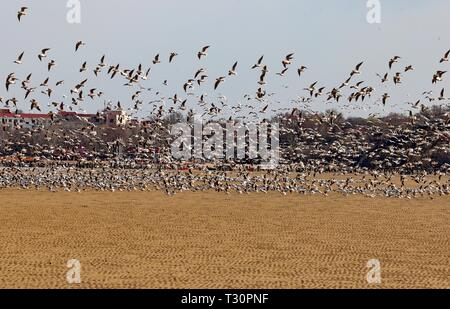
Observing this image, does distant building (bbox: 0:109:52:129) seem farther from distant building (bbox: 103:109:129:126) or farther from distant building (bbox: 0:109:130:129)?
distant building (bbox: 103:109:129:126)

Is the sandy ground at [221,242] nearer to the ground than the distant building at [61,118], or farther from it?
nearer to the ground

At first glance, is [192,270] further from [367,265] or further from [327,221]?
[327,221]

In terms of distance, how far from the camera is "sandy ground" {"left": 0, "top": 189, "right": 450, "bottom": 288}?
18.2 m

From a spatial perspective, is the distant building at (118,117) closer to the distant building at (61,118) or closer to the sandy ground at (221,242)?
the distant building at (61,118)

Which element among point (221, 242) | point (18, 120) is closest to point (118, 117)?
point (221, 242)

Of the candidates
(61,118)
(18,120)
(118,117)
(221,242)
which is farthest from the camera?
(18,120)

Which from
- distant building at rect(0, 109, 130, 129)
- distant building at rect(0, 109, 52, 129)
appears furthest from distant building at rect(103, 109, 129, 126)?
distant building at rect(0, 109, 52, 129)

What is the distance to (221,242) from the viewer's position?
988 inches

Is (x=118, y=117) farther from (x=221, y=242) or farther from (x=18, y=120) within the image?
(x=18, y=120)

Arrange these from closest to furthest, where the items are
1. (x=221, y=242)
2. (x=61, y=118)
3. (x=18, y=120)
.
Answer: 1. (x=221, y=242)
2. (x=61, y=118)
3. (x=18, y=120)

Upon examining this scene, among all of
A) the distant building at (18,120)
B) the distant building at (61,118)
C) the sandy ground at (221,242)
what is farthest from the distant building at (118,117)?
the sandy ground at (221,242)

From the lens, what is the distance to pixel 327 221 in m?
32.7

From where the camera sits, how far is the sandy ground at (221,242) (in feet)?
59.6
